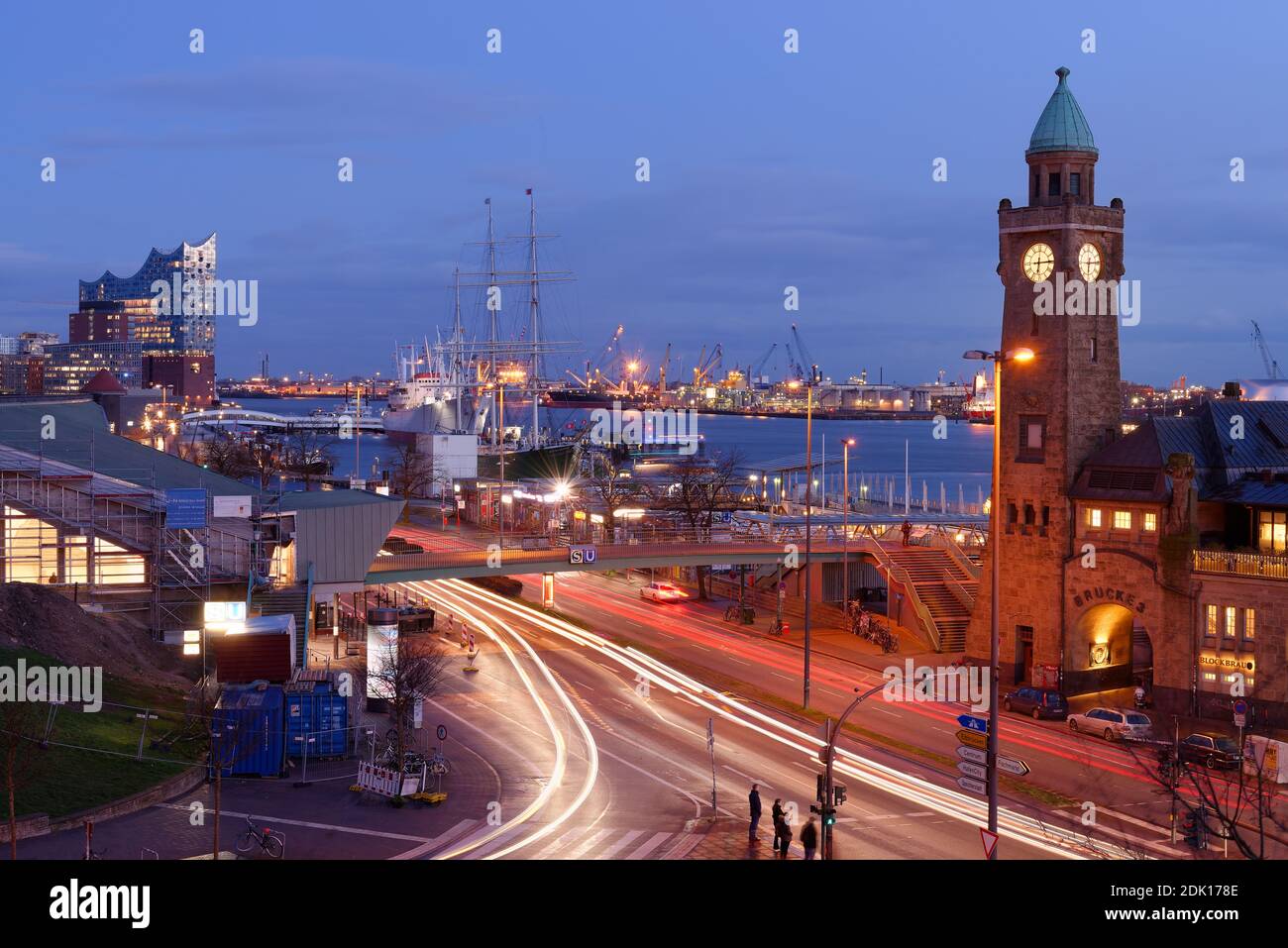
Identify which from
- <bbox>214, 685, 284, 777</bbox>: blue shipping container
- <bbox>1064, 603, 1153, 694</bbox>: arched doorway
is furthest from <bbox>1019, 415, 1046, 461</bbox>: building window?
<bbox>214, 685, 284, 777</bbox>: blue shipping container

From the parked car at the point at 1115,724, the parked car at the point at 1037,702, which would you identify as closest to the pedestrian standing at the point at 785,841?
the parked car at the point at 1115,724

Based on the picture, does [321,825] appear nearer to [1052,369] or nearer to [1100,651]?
[1100,651]

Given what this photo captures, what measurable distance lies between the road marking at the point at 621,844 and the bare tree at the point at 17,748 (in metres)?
10.6

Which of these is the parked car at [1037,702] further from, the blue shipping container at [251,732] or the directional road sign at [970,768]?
the blue shipping container at [251,732]

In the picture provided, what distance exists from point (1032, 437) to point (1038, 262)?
6.52 m

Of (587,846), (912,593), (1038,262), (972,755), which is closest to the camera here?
(972,755)

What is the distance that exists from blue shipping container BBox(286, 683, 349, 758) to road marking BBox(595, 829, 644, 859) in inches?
380

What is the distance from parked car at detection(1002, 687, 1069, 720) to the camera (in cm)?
4134

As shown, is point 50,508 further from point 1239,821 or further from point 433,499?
point 433,499

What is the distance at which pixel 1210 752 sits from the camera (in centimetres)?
3431

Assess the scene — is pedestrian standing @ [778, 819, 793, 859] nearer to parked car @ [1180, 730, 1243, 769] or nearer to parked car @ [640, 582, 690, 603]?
parked car @ [1180, 730, 1243, 769]

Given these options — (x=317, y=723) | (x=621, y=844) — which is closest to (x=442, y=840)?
(x=621, y=844)
